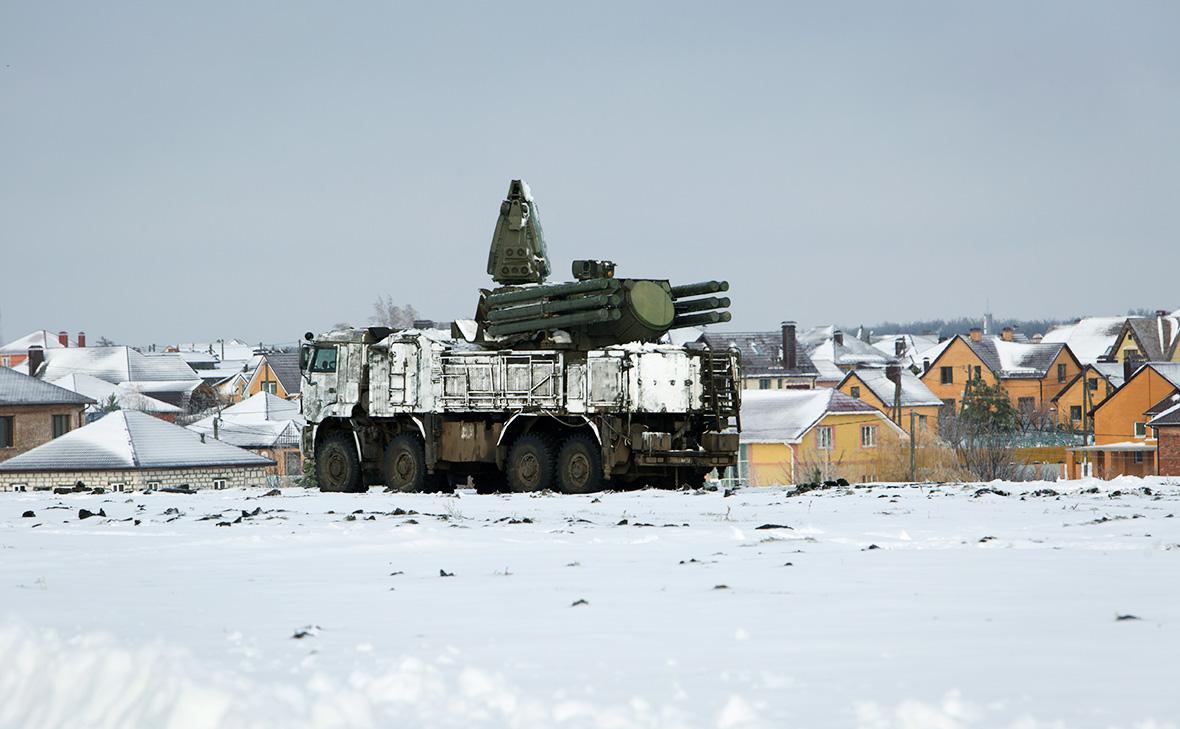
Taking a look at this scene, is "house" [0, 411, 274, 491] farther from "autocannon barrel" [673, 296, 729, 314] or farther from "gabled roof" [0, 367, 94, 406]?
"autocannon barrel" [673, 296, 729, 314]

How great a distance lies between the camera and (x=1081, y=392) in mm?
105812

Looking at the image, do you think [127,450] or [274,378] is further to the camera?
[274,378]

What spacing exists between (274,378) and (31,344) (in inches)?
2338

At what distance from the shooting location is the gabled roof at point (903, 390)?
Answer: 9494 centimetres

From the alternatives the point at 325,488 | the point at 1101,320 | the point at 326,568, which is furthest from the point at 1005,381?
the point at 326,568

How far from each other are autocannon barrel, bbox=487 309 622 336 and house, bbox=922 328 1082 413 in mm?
88103

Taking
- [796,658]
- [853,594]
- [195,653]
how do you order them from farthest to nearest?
[853,594] → [195,653] → [796,658]

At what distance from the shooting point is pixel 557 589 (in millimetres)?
10930

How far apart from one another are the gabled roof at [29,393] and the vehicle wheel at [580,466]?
182 feet

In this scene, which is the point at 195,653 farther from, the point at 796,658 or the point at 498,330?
the point at 498,330

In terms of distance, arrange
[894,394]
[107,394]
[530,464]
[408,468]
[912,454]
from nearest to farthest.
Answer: [530,464], [408,468], [912,454], [894,394], [107,394]

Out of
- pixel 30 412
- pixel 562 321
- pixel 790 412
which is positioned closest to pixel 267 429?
pixel 30 412

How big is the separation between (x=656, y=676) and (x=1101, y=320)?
13652 cm

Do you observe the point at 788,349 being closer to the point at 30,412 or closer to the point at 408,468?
the point at 30,412
